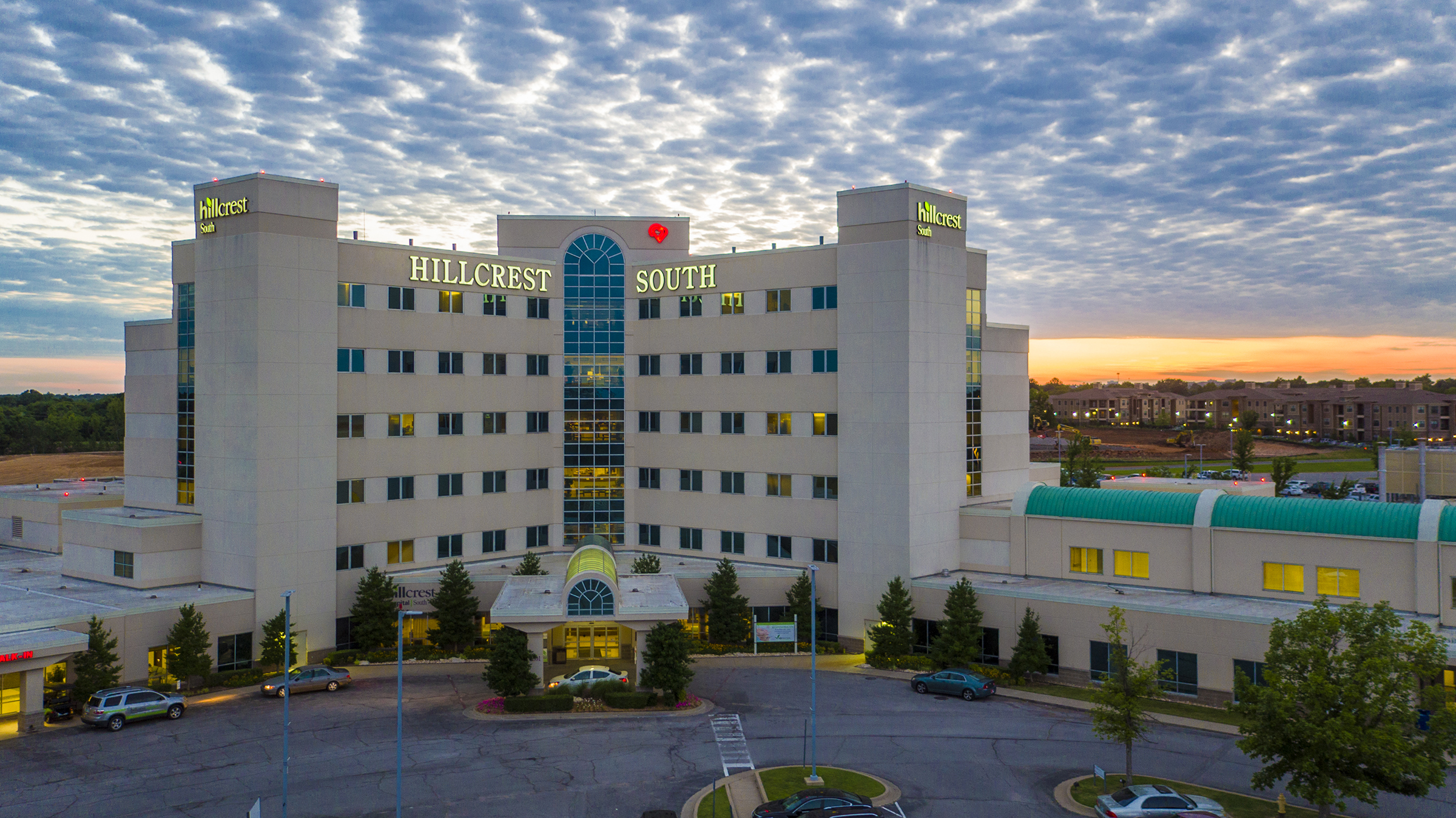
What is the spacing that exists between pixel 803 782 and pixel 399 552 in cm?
3681

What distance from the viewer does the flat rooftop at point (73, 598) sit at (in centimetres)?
4962

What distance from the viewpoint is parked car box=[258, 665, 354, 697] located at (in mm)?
50562

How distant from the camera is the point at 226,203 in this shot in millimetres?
58000

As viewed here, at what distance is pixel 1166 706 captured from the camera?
158 ft

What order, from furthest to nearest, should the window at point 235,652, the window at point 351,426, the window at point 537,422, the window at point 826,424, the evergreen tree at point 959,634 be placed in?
the window at point 537,422, the window at point 826,424, the window at point 351,426, the window at point 235,652, the evergreen tree at point 959,634

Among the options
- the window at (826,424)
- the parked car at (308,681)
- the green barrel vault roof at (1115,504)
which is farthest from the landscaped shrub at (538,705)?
the green barrel vault roof at (1115,504)

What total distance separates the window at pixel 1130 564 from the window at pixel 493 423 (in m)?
42.5

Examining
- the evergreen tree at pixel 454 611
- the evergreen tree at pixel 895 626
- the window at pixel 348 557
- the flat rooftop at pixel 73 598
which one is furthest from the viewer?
the window at pixel 348 557

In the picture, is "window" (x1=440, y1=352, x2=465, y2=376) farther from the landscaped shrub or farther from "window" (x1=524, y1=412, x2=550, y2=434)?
the landscaped shrub

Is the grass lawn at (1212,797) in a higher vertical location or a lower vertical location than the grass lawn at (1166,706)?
higher

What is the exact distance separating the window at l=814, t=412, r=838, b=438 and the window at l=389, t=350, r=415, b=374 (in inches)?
1094

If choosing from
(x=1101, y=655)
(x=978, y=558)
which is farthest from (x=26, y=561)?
(x=1101, y=655)

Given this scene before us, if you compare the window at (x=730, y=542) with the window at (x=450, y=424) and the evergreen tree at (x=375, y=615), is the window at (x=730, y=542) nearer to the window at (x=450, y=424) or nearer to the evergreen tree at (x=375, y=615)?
the window at (x=450, y=424)

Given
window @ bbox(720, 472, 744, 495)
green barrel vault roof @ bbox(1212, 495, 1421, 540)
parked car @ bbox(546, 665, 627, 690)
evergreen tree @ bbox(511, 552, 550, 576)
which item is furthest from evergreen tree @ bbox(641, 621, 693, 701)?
green barrel vault roof @ bbox(1212, 495, 1421, 540)
